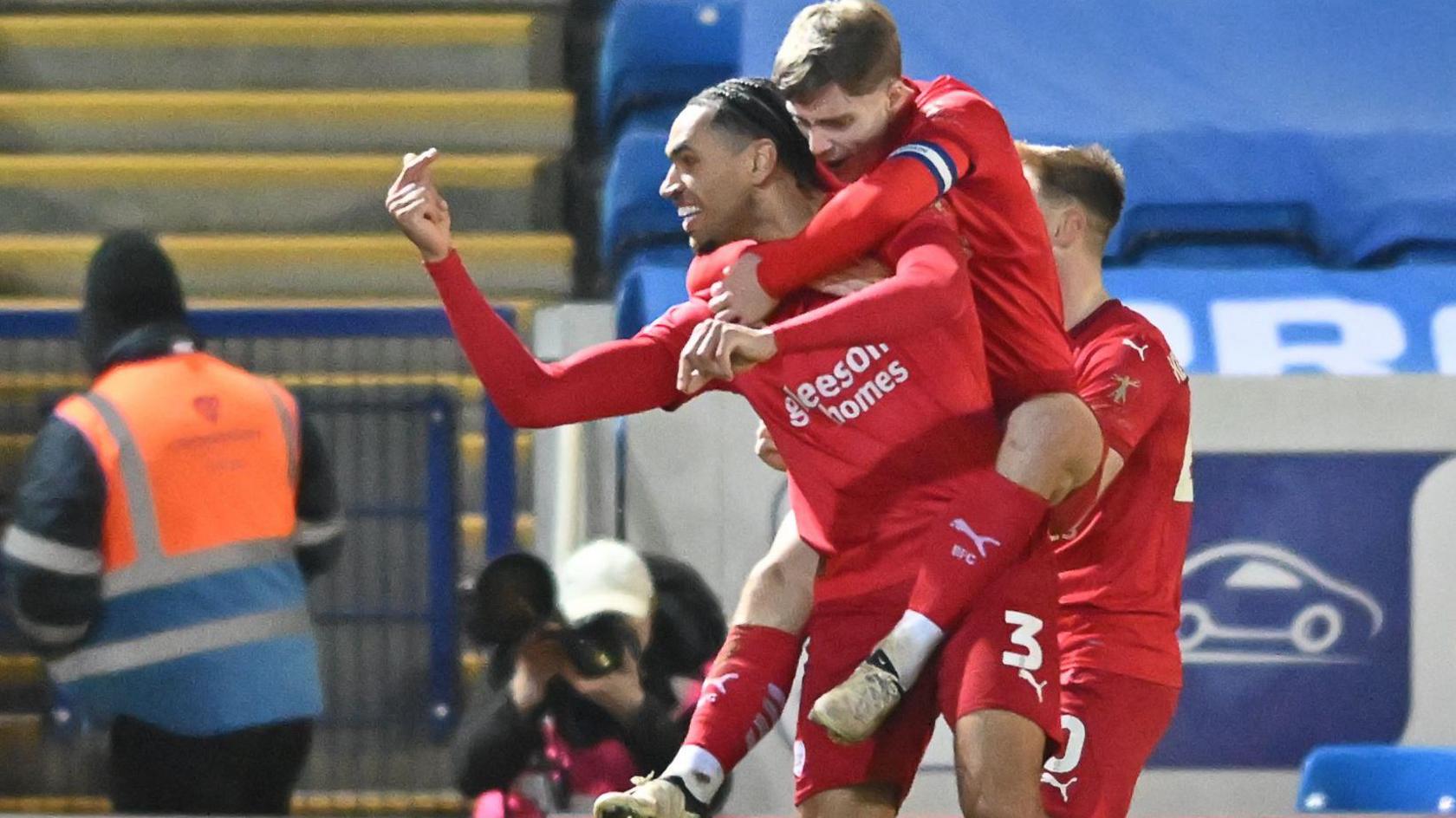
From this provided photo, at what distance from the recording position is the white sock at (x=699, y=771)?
3102mm

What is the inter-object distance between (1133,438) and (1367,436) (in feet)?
8.84

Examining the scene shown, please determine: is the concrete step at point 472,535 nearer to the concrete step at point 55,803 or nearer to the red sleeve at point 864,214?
the concrete step at point 55,803

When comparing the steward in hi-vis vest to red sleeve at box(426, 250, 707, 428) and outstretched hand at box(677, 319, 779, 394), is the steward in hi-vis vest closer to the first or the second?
red sleeve at box(426, 250, 707, 428)

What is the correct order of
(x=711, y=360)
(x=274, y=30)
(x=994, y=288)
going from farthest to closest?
(x=274, y=30) → (x=994, y=288) → (x=711, y=360)

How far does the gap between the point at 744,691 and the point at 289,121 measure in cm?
523

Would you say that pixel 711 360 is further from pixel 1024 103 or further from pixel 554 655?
pixel 1024 103

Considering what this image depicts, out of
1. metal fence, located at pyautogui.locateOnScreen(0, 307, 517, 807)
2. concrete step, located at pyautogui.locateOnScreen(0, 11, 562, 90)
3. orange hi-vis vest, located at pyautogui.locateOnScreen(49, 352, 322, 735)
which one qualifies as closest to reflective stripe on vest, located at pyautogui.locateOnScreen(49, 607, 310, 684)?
orange hi-vis vest, located at pyautogui.locateOnScreen(49, 352, 322, 735)

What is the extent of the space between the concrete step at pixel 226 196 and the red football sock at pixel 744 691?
468cm

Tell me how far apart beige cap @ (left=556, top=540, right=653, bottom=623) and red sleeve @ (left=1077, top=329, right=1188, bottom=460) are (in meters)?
1.36

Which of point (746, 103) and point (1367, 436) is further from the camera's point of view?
point (1367, 436)

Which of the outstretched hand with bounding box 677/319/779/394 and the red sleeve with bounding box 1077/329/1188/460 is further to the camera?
the red sleeve with bounding box 1077/329/1188/460

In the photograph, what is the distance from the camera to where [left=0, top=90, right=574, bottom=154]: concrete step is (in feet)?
25.8

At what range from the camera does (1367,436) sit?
19.2 feet

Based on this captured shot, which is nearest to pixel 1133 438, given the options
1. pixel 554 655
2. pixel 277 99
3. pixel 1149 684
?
pixel 1149 684
